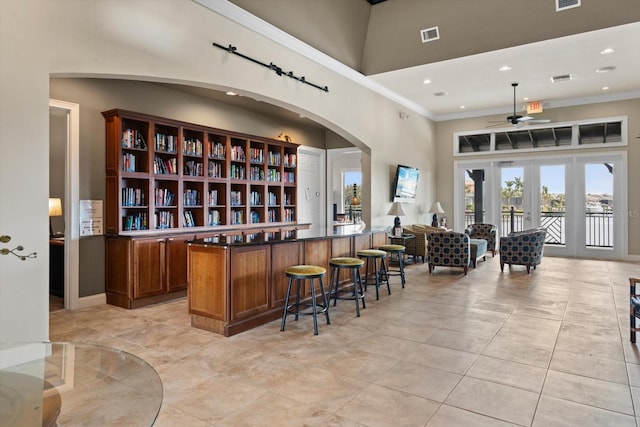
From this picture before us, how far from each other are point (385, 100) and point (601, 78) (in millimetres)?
4006

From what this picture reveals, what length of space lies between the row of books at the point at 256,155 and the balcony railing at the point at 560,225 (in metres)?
6.01

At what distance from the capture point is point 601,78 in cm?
754

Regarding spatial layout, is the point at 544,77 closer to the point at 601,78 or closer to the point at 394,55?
the point at 601,78

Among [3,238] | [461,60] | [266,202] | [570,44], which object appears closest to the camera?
[3,238]

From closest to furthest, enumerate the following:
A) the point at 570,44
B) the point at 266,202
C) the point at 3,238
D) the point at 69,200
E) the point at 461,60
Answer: the point at 3,238, the point at 69,200, the point at 570,44, the point at 461,60, the point at 266,202

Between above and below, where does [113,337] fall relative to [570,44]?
below

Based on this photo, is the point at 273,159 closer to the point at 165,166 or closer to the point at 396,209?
the point at 165,166

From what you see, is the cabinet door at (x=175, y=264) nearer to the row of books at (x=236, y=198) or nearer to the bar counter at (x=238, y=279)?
the bar counter at (x=238, y=279)

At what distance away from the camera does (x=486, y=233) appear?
936cm

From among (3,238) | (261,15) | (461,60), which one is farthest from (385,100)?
(3,238)

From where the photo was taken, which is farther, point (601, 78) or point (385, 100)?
point (385, 100)

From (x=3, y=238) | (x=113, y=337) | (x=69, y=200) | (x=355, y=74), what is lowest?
(x=113, y=337)

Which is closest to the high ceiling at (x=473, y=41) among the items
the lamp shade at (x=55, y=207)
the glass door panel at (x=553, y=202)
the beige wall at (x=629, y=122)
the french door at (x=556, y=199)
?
the beige wall at (x=629, y=122)

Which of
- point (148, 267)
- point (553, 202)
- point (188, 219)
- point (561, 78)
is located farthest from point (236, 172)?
point (553, 202)
